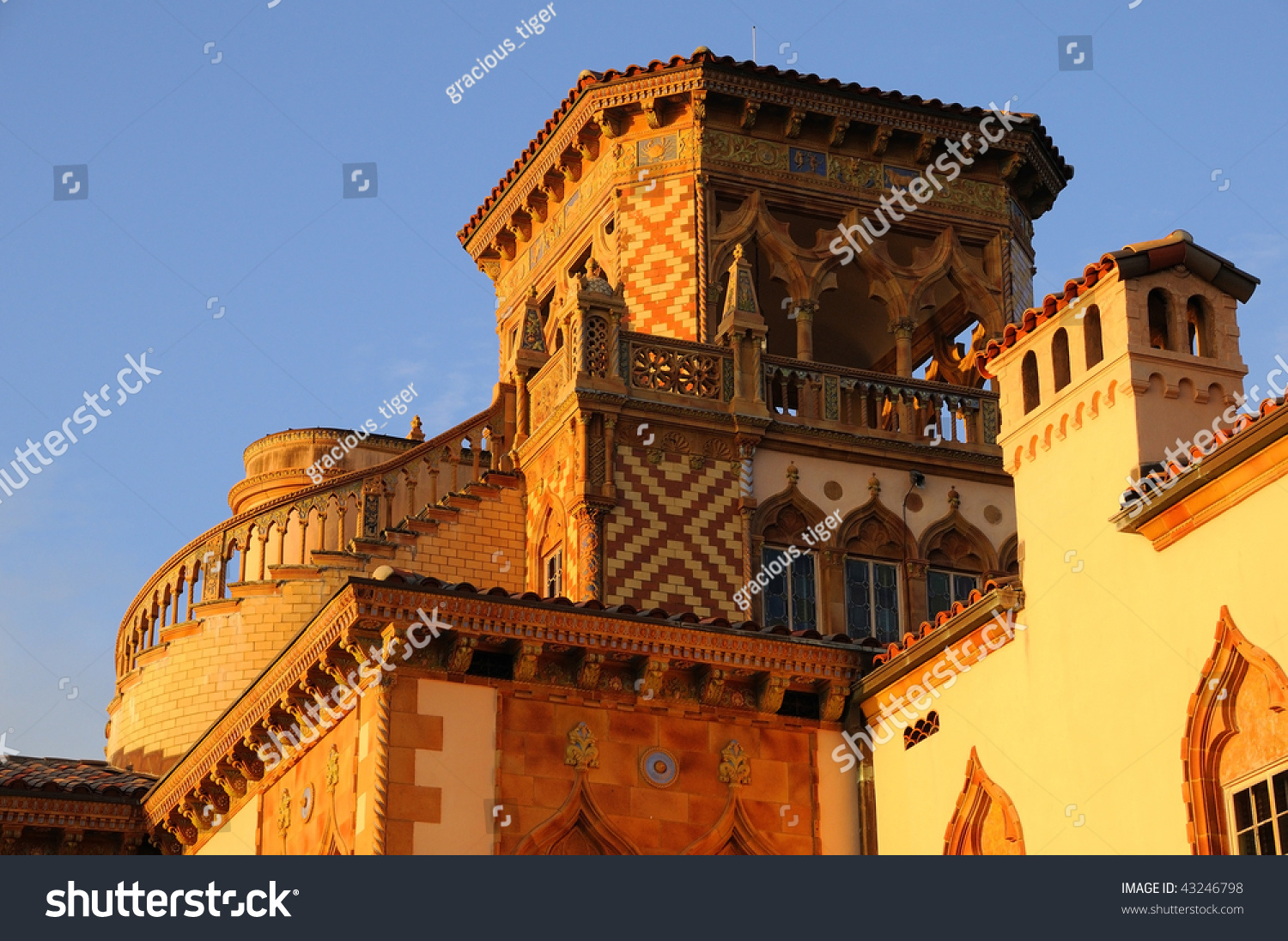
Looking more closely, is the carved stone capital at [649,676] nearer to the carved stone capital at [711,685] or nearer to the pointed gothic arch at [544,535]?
the carved stone capital at [711,685]

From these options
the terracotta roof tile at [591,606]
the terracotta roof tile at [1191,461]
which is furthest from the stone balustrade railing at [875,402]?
the terracotta roof tile at [1191,461]

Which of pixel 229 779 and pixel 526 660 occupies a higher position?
pixel 526 660

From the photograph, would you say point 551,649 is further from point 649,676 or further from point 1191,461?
point 1191,461

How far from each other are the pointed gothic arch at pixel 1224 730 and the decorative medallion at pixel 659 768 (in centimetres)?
531

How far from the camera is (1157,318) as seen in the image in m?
18.6

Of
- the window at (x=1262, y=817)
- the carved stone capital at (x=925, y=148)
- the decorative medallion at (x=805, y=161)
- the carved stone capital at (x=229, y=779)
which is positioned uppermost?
the carved stone capital at (x=925, y=148)

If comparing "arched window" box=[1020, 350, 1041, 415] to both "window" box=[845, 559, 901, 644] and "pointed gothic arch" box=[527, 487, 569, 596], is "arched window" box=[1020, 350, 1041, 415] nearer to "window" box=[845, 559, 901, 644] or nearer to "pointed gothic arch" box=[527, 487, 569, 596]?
"window" box=[845, 559, 901, 644]

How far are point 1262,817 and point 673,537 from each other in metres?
10.6

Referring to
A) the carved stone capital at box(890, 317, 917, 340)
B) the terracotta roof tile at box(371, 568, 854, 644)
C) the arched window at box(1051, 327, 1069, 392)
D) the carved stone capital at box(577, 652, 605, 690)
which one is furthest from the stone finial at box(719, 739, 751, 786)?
the carved stone capital at box(890, 317, 917, 340)

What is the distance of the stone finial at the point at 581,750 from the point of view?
19.7 meters

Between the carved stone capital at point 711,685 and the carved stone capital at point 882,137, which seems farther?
the carved stone capital at point 882,137

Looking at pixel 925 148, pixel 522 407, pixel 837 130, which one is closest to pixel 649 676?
pixel 522 407
